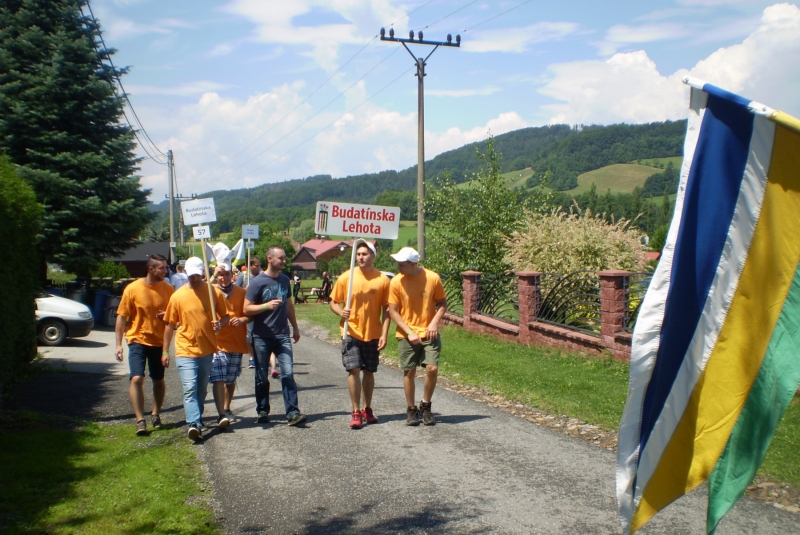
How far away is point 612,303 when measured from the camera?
1190 centimetres

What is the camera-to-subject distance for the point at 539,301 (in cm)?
1454

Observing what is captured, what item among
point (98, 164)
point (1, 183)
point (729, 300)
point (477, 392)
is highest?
point (98, 164)

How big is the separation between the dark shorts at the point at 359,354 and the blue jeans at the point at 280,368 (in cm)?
63

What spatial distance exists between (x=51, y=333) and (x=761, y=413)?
16609 millimetres

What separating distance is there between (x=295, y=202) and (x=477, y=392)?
9997 centimetres

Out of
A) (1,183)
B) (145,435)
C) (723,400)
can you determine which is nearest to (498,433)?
(145,435)

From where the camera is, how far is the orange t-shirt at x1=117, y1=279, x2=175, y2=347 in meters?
8.18

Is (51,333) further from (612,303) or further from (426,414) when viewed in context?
(612,303)

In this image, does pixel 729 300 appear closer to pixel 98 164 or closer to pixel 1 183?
pixel 1 183

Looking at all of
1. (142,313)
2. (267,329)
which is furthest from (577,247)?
(142,313)

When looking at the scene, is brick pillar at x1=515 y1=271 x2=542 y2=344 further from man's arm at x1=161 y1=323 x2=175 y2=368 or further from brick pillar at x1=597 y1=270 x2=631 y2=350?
man's arm at x1=161 y1=323 x2=175 y2=368

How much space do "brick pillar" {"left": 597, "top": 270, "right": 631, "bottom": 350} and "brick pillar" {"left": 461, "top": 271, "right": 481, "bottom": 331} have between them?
18.3 feet

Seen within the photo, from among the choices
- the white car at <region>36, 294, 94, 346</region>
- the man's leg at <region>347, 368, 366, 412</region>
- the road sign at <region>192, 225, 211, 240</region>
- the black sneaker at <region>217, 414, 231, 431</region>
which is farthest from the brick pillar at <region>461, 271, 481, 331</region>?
the black sneaker at <region>217, 414, 231, 431</region>

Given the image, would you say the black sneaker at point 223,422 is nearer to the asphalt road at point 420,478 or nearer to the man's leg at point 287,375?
the asphalt road at point 420,478
